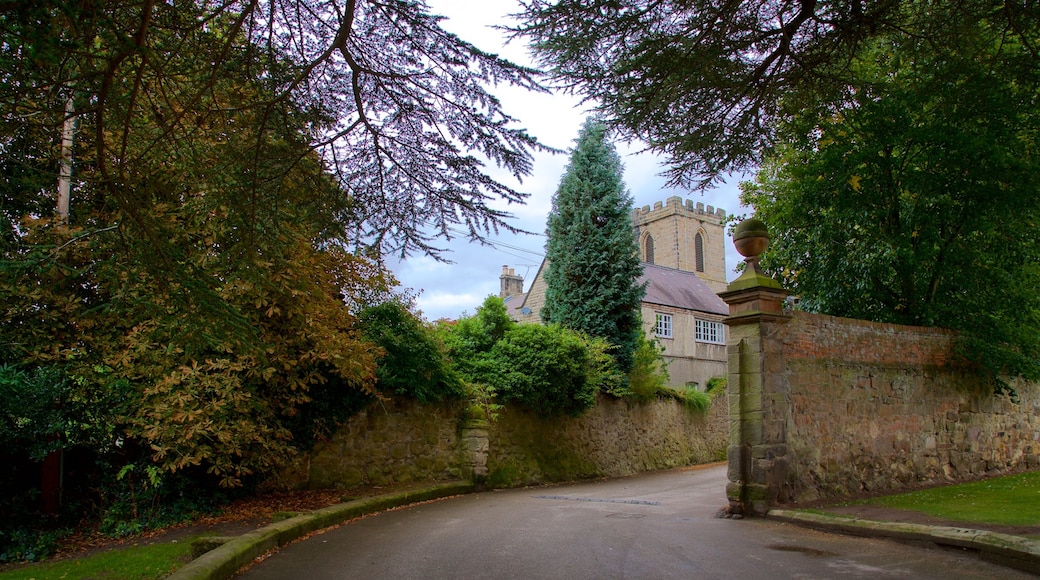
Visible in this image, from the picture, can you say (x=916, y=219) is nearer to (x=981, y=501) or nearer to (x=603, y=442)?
(x=981, y=501)

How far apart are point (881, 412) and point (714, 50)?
6.58 meters

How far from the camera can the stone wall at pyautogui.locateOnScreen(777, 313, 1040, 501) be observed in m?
9.32

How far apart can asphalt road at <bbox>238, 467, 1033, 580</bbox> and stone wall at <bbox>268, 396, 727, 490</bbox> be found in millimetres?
1602

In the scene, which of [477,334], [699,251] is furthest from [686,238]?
[477,334]

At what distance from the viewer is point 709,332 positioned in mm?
34406

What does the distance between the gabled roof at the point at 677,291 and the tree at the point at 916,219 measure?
18133 millimetres

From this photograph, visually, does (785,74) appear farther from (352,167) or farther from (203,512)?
(203,512)

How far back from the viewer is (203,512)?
842 cm

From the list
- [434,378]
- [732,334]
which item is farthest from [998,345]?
[434,378]

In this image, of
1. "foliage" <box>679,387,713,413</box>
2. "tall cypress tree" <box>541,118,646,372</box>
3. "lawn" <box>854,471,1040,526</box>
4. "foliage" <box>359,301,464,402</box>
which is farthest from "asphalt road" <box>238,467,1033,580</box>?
"foliage" <box>679,387,713,413</box>

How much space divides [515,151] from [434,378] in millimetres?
7171

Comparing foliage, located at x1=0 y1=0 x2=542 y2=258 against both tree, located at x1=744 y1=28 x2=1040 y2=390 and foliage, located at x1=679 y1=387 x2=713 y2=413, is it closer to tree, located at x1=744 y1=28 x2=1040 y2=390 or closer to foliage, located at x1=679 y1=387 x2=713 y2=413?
tree, located at x1=744 y1=28 x2=1040 y2=390

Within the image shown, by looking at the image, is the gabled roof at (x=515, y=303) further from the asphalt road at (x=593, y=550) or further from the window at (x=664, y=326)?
the asphalt road at (x=593, y=550)

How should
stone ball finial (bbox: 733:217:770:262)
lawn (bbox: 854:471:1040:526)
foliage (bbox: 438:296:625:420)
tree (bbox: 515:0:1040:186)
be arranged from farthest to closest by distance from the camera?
1. foliage (bbox: 438:296:625:420)
2. stone ball finial (bbox: 733:217:770:262)
3. lawn (bbox: 854:471:1040:526)
4. tree (bbox: 515:0:1040:186)
